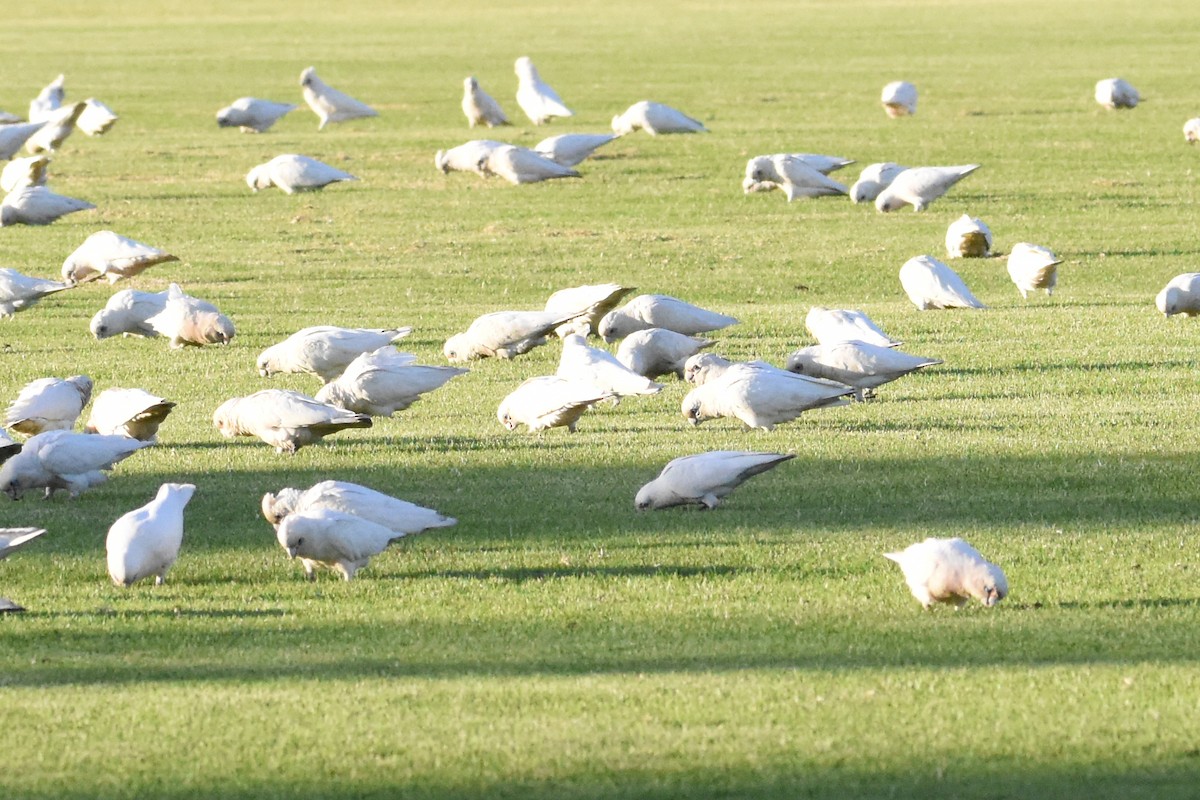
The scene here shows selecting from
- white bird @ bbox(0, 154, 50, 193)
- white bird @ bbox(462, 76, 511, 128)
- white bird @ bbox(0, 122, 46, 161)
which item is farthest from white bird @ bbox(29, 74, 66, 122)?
white bird @ bbox(0, 154, 50, 193)

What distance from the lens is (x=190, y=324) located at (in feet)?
47.3

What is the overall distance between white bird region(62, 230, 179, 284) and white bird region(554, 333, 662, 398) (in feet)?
21.3

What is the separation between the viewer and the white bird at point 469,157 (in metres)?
24.2

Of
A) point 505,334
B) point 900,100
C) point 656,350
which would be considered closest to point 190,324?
point 505,334

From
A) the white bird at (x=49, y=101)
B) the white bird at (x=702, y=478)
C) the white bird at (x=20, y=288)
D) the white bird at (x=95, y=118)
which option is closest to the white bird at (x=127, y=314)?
the white bird at (x=20, y=288)

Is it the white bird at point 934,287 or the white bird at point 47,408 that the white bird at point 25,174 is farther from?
the white bird at point 47,408

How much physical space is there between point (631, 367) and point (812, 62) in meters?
31.2

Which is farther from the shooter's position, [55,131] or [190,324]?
[55,131]

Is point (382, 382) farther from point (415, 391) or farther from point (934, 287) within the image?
point (934, 287)

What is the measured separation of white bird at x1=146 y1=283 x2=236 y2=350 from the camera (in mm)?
14422

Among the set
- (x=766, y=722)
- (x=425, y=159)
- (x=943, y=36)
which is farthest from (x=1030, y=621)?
(x=943, y=36)

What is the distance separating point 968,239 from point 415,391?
8228mm

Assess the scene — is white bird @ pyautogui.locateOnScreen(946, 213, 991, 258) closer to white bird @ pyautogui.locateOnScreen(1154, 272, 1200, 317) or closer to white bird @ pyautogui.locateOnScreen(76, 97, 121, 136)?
white bird @ pyautogui.locateOnScreen(1154, 272, 1200, 317)

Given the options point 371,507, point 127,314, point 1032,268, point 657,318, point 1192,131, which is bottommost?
point 1192,131
